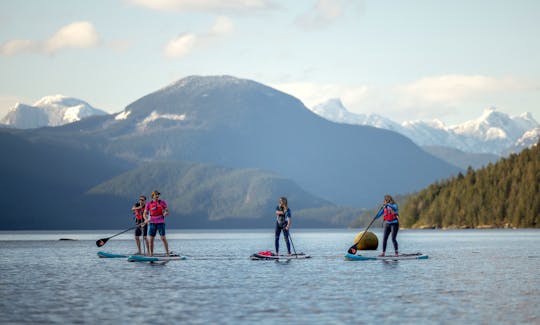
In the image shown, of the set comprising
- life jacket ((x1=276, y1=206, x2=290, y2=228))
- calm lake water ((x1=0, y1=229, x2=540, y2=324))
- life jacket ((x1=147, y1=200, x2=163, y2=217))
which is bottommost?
calm lake water ((x1=0, y1=229, x2=540, y2=324))

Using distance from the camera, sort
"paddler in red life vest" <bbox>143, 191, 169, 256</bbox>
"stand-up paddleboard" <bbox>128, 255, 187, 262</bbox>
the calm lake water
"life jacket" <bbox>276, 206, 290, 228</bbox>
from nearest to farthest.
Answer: the calm lake water → "paddler in red life vest" <bbox>143, 191, 169, 256</bbox> → "life jacket" <bbox>276, 206, 290, 228</bbox> → "stand-up paddleboard" <bbox>128, 255, 187, 262</bbox>

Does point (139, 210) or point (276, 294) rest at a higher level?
point (139, 210)

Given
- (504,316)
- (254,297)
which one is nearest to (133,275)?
(254,297)

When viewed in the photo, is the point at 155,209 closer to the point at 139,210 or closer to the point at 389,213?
the point at 139,210

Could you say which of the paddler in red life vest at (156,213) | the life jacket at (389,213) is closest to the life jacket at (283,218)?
the life jacket at (389,213)

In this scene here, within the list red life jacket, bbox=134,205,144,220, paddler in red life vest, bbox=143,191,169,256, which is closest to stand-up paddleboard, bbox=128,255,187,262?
paddler in red life vest, bbox=143,191,169,256

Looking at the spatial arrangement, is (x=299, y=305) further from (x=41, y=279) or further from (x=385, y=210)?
(x=385, y=210)

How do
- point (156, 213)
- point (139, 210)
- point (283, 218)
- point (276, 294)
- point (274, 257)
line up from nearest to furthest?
1. point (276, 294)
2. point (156, 213)
3. point (283, 218)
4. point (274, 257)
5. point (139, 210)

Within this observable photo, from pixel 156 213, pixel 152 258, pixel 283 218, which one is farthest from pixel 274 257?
pixel 156 213

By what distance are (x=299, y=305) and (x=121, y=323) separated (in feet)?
24.2

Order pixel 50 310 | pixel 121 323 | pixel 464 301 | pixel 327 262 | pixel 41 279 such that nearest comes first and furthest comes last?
pixel 121 323
pixel 50 310
pixel 464 301
pixel 41 279
pixel 327 262

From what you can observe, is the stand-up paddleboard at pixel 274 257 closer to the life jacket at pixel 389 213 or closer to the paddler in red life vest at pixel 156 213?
the life jacket at pixel 389 213

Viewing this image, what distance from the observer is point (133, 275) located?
50.0 meters

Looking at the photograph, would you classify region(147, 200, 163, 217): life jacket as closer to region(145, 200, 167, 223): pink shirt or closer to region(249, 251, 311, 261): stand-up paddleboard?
region(145, 200, 167, 223): pink shirt
